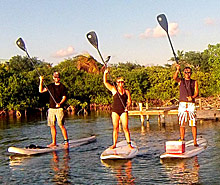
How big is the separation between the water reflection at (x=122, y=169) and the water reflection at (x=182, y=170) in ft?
2.31

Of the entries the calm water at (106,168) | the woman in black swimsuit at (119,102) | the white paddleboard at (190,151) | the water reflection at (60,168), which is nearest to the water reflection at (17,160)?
the calm water at (106,168)

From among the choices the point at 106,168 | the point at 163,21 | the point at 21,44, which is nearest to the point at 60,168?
the point at 106,168

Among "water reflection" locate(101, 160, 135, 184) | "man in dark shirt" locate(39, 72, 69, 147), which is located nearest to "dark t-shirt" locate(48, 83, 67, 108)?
"man in dark shirt" locate(39, 72, 69, 147)

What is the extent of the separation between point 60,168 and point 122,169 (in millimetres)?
1341

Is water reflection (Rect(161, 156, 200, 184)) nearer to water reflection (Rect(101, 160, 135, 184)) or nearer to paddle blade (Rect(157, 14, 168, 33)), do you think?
water reflection (Rect(101, 160, 135, 184))

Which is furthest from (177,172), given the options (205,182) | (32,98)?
(32,98)

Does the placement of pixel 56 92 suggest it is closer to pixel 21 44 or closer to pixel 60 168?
pixel 21 44

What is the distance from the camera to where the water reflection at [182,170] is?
7.10 m

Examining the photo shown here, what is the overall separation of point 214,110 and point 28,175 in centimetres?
1341

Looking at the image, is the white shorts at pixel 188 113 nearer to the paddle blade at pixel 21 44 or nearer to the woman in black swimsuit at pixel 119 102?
the woman in black swimsuit at pixel 119 102

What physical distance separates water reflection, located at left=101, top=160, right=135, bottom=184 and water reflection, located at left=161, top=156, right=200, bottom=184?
0.70 m

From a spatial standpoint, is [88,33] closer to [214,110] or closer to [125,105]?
[125,105]

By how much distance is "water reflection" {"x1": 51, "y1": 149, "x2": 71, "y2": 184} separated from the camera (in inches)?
299

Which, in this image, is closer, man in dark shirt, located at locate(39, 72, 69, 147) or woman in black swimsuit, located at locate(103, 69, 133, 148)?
woman in black swimsuit, located at locate(103, 69, 133, 148)
